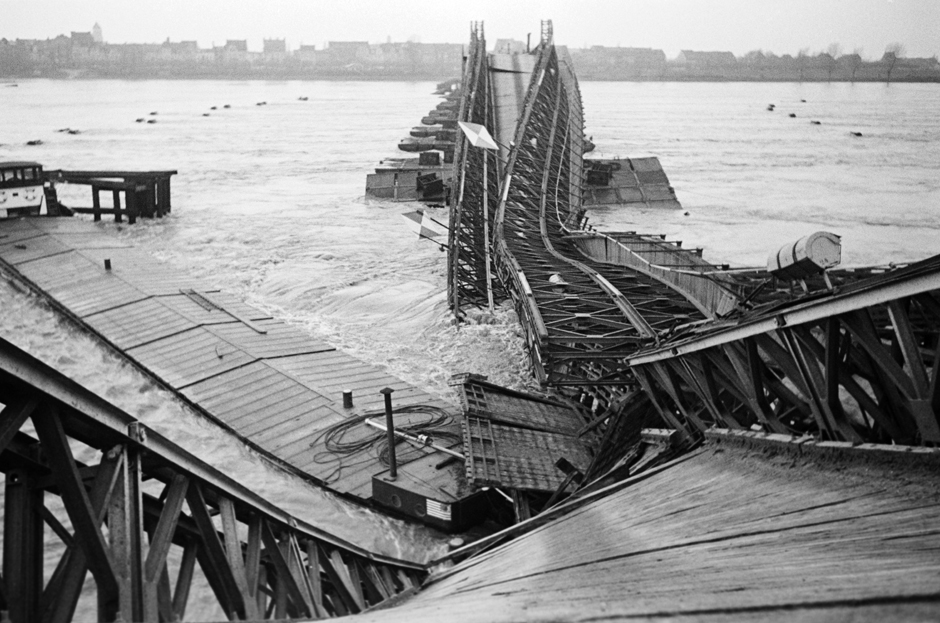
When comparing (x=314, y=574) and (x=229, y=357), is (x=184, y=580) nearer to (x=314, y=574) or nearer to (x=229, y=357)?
(x=314, y=574)

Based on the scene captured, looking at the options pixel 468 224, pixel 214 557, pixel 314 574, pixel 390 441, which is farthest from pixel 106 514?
pixel 468 224

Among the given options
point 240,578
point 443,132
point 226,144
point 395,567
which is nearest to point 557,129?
point 443,132

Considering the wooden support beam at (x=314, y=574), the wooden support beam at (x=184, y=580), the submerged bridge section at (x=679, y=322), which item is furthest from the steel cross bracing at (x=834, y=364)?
the wooden support beam at (x=184, y=580)

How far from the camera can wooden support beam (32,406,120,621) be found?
20.2ft

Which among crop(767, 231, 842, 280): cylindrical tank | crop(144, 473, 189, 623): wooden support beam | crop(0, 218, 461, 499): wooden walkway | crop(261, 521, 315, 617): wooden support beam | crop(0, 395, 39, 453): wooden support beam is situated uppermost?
crop(767, 231, 842, 280): cylindrical tank

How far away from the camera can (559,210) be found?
40.2 meters

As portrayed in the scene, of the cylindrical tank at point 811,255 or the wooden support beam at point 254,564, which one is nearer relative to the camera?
the wooden support beam at point 254,564

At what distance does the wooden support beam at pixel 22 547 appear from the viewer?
6012 mm

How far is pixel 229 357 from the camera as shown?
25812 millimetres

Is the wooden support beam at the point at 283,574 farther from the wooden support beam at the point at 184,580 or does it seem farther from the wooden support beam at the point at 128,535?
the wooden support beam at the point at 128,535

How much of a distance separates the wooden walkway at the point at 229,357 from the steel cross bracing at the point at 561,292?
12.8 feet

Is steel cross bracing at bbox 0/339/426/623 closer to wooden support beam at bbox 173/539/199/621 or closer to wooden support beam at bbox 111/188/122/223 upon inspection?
wooden support beam at bbox 173/539/199/621

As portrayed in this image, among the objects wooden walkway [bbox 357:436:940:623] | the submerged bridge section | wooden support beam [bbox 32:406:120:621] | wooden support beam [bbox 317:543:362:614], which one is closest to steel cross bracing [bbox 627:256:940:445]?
the submerged bridge section

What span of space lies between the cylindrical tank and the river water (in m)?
8.97
